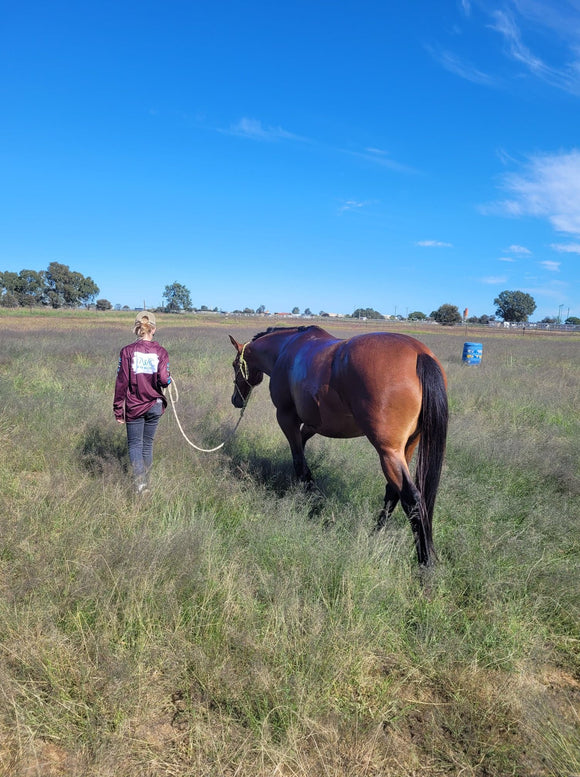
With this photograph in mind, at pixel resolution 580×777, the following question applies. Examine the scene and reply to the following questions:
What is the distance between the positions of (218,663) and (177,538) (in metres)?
0.95

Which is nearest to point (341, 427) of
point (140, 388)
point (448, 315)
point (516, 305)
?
point (140, 388)

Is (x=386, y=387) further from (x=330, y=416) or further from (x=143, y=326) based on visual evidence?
(x=143, y=326)

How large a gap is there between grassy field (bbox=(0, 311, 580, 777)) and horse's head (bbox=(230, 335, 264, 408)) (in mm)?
1542

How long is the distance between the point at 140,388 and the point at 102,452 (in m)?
1.47

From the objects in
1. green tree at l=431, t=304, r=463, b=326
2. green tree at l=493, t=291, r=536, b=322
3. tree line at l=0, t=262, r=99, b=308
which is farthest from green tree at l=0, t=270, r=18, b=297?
green tree at l=493, t=291, r=536, b=322

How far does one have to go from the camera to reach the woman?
4.04m

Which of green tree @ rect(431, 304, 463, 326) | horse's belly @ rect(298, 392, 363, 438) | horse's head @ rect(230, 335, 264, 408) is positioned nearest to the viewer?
horse's belly @ rect(298, 392, 363, 438)

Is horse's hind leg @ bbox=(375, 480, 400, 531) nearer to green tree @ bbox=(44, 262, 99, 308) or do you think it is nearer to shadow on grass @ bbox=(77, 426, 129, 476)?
shadow on grass @ bbox=(77, 426, 129, 476)

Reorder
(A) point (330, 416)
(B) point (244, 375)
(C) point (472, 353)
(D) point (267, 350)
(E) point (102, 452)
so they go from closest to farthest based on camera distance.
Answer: (A) point (330, 416) → (E) point (102, 452) → (D) point (267, 350) → (B) point (244, 375) → (C) point (472, 353)

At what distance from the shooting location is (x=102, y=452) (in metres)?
5.04

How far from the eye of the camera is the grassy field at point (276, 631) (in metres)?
1.80

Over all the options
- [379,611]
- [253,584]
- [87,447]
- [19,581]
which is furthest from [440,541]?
[87,447]

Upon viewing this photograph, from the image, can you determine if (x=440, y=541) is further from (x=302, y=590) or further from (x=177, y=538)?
(x=177, y=538)

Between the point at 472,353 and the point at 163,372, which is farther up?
the point at 472,353
